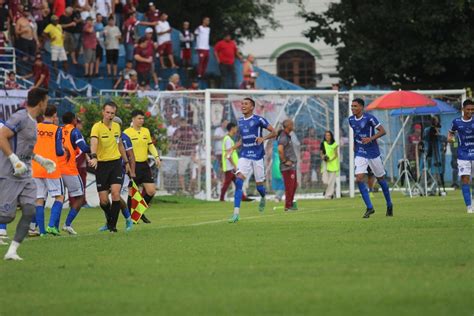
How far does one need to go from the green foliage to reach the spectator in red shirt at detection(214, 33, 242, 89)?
8.70 metres

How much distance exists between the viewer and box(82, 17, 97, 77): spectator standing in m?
38.4

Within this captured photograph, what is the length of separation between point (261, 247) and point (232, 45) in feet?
91.7

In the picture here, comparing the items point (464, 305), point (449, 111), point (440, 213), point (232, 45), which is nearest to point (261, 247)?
point (464, 305)

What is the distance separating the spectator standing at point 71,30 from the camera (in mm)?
38594

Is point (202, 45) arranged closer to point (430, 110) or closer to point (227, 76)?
point (227, 76)

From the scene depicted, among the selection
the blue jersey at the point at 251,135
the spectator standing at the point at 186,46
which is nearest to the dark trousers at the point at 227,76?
the spectator standing at the point at 186,46

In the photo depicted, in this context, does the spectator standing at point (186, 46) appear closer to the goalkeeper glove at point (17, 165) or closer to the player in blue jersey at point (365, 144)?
the player in blue jersey at point (365, 144)

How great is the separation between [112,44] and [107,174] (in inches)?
779

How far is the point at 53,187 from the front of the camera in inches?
822

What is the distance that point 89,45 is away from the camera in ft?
127

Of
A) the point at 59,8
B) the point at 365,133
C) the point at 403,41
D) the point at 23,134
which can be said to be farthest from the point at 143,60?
the point at 23,134

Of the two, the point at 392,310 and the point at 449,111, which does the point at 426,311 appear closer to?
the point at 392,310

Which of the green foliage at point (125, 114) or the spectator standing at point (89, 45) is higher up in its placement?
the spectator standing at point (89, 45)

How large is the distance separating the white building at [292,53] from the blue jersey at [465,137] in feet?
136
